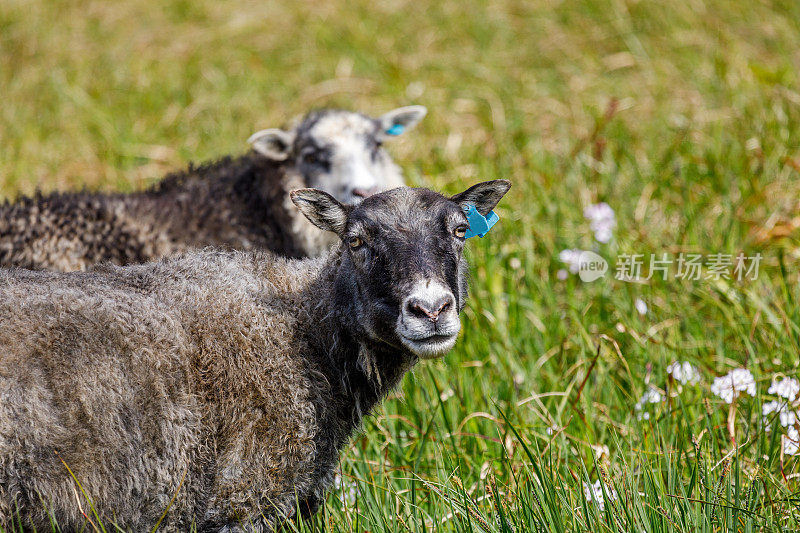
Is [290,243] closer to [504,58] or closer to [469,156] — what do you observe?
[469,156]

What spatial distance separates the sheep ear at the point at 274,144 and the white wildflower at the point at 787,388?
4.46m

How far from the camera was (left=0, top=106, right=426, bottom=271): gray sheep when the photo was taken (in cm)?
596

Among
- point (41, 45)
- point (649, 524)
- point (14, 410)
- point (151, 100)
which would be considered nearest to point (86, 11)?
point (41, 45)

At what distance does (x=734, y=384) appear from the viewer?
4770mm

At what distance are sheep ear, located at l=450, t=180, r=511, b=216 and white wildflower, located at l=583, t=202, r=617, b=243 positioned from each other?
2615mm

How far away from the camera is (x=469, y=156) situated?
9102mm

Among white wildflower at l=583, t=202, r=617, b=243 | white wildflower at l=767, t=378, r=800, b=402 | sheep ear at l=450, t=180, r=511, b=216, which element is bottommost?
white wildflower at l=583, t=202, r=617, b=243

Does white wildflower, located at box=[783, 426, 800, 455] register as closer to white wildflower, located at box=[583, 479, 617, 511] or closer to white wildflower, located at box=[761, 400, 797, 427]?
white wildflower, located at box=[761, 400, 797, 427]

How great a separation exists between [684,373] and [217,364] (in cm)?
293

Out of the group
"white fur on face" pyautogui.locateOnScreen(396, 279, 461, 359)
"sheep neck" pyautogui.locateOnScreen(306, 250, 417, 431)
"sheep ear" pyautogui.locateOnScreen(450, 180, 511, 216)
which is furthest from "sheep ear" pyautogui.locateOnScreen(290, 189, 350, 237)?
"white fur on face" pyautogui.locateOnScreen(396, 279, 461, 359)

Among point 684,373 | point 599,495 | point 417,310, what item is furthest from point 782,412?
point 417,310

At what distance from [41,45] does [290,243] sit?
7735 mm

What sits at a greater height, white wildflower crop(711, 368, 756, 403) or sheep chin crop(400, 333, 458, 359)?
sheep chin crop(400, 333, 458, 359)

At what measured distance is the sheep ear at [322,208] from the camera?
162 inches
